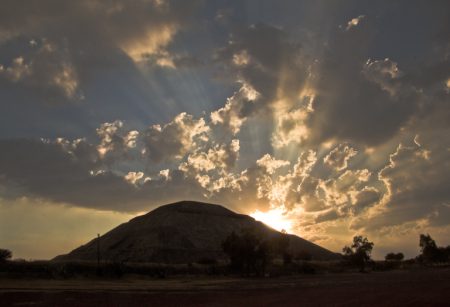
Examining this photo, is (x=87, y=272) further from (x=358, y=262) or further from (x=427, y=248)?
(x=427, y=248)

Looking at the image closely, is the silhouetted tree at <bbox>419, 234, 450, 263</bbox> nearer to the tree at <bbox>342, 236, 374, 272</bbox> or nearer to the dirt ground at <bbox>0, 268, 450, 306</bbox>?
the tree at <bbox>342, 236, 374, 272</bbox>

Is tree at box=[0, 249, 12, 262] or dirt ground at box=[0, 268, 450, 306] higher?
tree at box=[0, 249, 12, 262]

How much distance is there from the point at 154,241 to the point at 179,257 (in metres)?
22.1

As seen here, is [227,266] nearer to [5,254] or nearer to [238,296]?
[5,254]

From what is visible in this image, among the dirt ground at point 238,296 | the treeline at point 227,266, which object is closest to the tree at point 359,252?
the treeline at point 227,266

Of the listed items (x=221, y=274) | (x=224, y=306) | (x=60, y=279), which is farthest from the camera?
(x=221, y=274)

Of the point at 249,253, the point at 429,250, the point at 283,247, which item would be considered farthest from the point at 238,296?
the point at 429,250

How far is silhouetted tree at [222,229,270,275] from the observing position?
10600cm

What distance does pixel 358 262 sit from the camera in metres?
140

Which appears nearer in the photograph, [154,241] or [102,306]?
[102,306]

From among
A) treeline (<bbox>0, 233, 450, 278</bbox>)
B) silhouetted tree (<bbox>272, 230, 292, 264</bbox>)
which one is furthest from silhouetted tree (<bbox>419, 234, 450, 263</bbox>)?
silhouetted tree (<bbox>272, 230, 292, 264</bbox>)

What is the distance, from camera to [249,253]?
349 feet

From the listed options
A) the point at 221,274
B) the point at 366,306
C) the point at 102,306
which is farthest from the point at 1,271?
the point at 366,306

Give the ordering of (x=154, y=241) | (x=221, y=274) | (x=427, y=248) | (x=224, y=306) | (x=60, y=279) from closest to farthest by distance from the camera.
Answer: (x=224, y=306), (x=60, y=279), (x=221, y=274), (x=427, y=248), (x=154, y=241)
